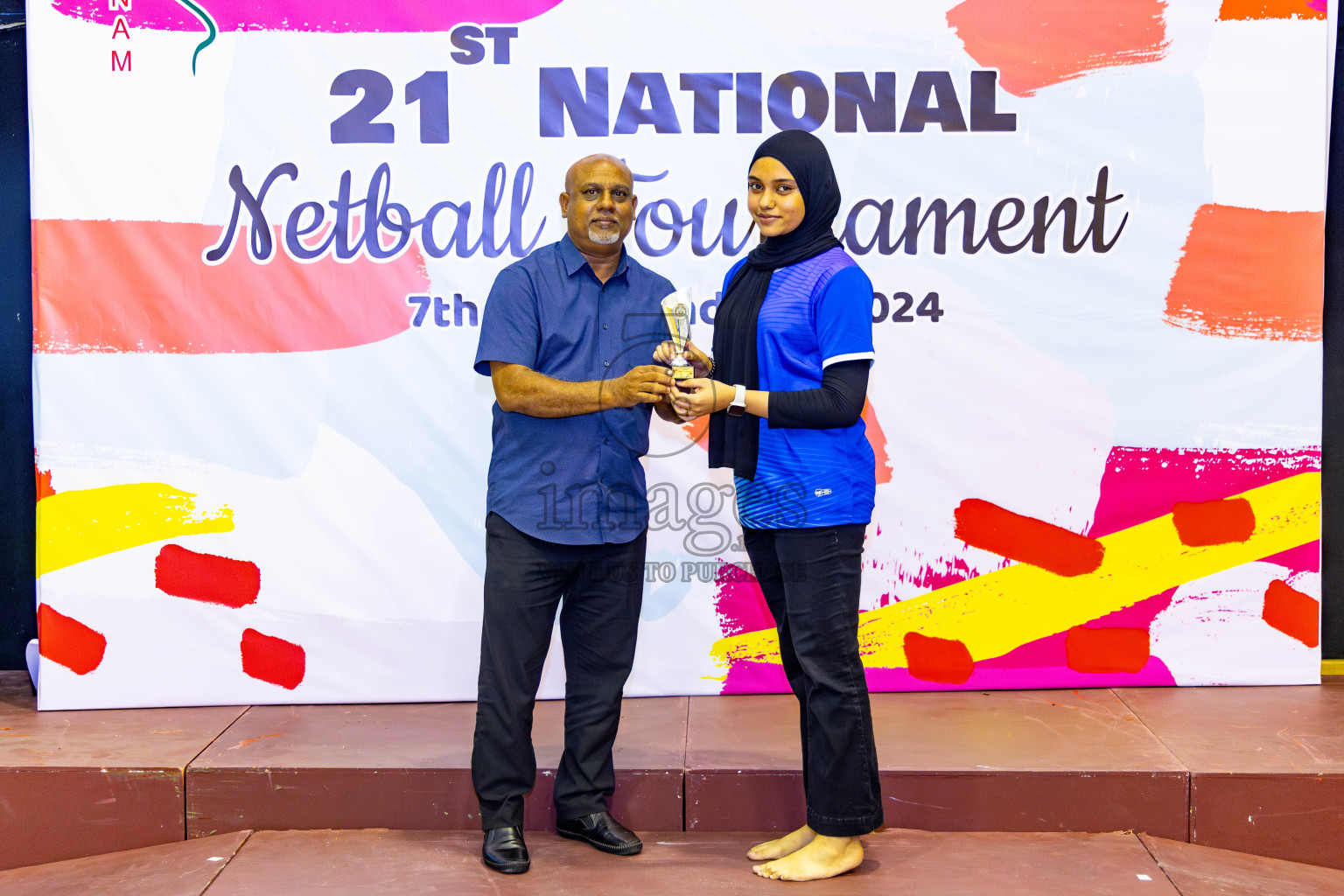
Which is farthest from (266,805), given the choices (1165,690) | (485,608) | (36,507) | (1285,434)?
(1285,434)

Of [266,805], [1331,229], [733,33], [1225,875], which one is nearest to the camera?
[1225,875]

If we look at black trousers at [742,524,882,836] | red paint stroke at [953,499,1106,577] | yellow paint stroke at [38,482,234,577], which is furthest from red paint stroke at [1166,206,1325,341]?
yellow paint stroke at [38,482,234,577]

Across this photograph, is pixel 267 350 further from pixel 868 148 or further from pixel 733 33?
pixel 868 148

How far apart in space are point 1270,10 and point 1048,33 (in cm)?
69

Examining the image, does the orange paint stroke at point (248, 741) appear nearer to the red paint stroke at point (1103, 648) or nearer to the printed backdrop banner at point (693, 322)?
A: the printed backdrop banner at point (693, 322)

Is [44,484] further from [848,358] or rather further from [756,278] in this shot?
[848,358]

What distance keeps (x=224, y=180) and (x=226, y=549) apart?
1144 mm

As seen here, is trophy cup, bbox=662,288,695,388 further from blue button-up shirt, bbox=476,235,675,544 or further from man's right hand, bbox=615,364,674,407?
blue button-up shirt, bbox=476,235,675,544

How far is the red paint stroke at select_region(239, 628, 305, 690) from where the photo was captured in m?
3.48

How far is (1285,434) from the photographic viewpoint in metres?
3.53

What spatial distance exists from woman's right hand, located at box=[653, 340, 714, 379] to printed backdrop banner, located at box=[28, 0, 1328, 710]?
83 cm

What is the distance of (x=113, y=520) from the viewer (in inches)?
136

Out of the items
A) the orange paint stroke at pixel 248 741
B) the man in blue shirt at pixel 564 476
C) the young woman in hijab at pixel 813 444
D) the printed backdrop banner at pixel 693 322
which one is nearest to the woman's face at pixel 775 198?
the young woman in hijab at pixel 813 444

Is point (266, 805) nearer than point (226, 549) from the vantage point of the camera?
Yes
